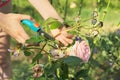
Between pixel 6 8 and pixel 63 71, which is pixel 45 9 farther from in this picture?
pixel 6 8

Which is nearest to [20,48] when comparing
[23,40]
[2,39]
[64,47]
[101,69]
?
[23,40]

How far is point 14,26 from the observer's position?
1545 mm

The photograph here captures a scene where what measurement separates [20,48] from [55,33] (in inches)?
8.7

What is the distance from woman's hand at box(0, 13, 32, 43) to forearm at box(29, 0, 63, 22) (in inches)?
8.3

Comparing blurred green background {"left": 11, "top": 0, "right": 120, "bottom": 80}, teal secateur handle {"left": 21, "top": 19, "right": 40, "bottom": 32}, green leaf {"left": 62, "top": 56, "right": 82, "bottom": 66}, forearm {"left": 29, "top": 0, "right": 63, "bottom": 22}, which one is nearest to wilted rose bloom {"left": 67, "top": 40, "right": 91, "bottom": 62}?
green leaf {"left": 62, "top": 56, "right": 82, "bottom": 66}

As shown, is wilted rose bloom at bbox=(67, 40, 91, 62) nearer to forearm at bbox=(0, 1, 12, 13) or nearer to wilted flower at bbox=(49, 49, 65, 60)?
wilted flower at bbox=(49, 49, 65, 60)

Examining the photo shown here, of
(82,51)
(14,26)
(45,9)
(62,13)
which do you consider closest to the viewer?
(82,51)

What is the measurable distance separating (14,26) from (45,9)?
309 mm

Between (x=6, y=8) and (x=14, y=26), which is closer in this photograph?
(x=14, y=26)

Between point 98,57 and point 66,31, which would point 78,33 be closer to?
point 66,31

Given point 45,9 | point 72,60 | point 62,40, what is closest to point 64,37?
point 62,40

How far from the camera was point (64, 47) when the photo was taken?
1.51 metres

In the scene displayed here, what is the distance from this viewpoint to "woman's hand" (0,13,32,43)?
1524 millimetres

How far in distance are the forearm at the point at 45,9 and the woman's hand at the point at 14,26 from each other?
21 cm
